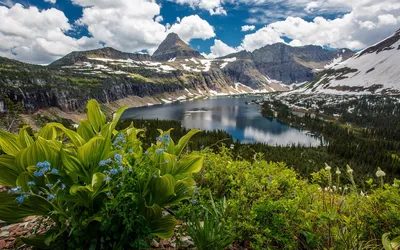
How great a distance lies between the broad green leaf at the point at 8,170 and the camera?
2.28 metres

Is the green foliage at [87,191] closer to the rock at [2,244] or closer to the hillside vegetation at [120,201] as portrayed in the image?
the hillside vegetation at [120,201]

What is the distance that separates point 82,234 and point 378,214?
368cm

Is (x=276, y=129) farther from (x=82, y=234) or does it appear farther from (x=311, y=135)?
(x=82, y=234)

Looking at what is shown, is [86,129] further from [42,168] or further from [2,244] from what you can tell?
[2,244]

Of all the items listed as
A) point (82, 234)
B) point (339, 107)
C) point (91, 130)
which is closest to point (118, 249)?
point (82, 234)

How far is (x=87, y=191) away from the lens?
84.1 inches

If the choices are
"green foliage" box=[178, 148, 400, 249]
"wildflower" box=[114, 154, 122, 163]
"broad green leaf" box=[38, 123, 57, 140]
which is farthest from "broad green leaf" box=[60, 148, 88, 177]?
"green foliage" box=[178, 148, 400, 249]

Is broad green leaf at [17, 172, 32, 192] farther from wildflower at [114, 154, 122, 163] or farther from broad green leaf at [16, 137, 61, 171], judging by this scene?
wildflower at [114, 154, 122, 163]

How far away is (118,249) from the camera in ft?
7.33

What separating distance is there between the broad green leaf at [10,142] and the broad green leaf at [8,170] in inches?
3.5

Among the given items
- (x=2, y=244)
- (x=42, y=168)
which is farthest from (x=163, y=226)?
(x=2, y=244)

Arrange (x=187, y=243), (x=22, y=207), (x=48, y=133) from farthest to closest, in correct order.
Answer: (x=187, y=243) < (x=48, y=133) < (x=22, y=207)

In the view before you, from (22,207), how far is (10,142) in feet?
2.38

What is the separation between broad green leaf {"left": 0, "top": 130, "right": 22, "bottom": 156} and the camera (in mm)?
2375
